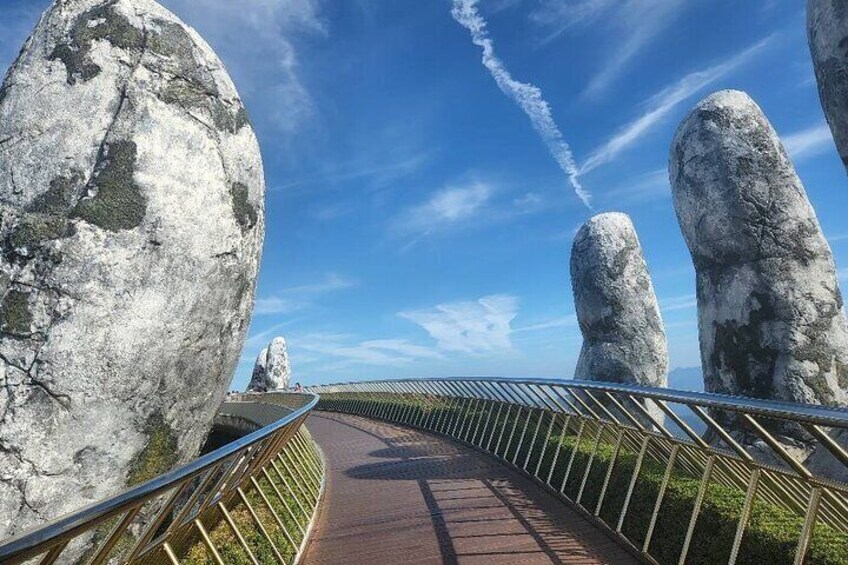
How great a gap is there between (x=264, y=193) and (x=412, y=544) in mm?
4057

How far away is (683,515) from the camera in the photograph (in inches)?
237

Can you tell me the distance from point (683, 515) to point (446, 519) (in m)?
2.83

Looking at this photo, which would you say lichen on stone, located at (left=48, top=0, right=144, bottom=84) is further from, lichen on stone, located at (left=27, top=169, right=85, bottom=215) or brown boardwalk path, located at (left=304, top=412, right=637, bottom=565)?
brown boardwalk path, located at (left=304, top=412, right=637, bottom=565)

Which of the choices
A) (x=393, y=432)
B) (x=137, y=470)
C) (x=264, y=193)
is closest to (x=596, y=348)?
(x=393, y=432)

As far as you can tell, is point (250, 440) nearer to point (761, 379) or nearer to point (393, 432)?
point (761, 379)

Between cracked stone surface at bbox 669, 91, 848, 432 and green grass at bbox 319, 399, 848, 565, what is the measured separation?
416 cm

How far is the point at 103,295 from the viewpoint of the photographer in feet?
16.5

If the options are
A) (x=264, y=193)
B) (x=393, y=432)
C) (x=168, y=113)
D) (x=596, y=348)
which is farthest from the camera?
(x=393, y=432)

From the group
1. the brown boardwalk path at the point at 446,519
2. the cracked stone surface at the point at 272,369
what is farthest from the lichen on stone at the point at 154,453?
the cracked stone surface at the point at 272,369

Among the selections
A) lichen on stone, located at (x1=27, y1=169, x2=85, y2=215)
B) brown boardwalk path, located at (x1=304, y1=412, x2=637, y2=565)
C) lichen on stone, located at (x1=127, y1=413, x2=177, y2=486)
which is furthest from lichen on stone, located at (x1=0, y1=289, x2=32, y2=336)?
brown boardwalk path, located at (x1=304, y1=412, x2=637, y2=565)

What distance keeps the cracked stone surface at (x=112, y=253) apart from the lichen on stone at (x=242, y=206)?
0.02 m

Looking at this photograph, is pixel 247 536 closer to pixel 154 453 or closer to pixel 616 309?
pixel 154 453

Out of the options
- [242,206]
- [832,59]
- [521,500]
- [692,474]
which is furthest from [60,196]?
[832,59]

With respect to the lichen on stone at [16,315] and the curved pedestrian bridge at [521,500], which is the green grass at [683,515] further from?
the lichen on stone at [16,315]
